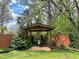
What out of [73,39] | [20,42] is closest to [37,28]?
[20,42]

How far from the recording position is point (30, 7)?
39.1 m

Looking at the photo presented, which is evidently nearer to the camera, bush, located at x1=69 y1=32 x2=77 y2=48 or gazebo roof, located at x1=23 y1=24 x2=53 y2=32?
gazebo roof, located at x1=23 y1=24 x2=53 y2=32

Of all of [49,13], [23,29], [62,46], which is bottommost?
[62,46]

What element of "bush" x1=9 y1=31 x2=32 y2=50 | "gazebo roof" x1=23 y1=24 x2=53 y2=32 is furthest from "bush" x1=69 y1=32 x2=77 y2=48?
"bush" x1=9 y1=31 x2=32 y2=50

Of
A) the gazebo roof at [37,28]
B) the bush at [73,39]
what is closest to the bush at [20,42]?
the gazebo roof at [37,28]

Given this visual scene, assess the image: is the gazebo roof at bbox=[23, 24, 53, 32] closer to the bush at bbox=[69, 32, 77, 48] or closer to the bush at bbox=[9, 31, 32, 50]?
the bush at bbox=[9, 31, 32, 50]

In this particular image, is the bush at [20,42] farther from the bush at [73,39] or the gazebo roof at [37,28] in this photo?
the bush at [73,39]

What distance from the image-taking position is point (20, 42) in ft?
85.7

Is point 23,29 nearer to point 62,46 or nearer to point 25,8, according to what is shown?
point 62,46

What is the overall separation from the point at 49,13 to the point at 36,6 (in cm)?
854

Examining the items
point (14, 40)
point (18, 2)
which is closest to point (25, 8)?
point (18, 2)

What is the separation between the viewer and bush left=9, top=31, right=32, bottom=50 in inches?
1027

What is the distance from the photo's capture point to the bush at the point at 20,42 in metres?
26.1

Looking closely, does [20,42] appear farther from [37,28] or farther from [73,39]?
[73,39]
